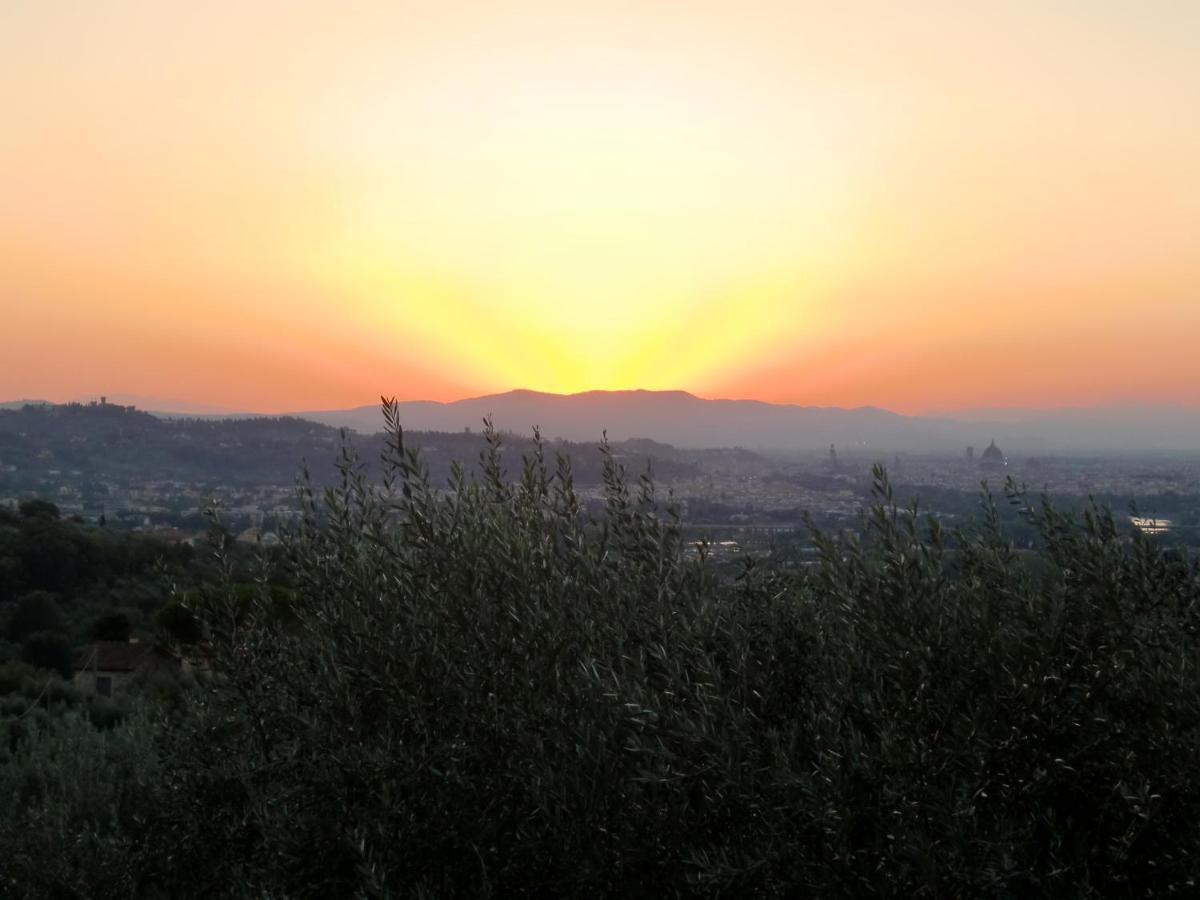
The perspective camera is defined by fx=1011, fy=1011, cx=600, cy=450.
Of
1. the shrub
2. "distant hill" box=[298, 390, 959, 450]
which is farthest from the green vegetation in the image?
"distant hill" box=[298, 390, 959, 450]

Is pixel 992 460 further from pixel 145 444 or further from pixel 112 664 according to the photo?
pixel 145 444

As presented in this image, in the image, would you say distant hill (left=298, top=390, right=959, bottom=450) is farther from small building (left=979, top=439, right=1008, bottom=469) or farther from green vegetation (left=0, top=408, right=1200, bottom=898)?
green vegetation (left=0, top=408, right=1200, bottom=898)

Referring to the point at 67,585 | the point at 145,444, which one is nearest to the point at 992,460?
the point at 67,585

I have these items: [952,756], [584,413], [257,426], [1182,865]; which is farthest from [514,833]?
[257,426]

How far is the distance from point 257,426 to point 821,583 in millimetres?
39049

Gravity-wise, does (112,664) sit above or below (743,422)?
below

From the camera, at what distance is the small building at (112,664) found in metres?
19.8

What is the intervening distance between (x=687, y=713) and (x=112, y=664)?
20.5m

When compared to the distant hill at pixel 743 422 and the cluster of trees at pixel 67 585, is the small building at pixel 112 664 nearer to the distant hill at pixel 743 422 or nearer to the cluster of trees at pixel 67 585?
the cluster of trees at pixel 67 585

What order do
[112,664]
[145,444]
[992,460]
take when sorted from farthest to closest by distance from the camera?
[145,444], [112,664], [992,460]

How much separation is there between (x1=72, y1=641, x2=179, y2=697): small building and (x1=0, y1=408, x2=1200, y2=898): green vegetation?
14911 millimetres

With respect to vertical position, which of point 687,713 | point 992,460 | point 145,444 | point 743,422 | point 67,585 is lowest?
point 67,585

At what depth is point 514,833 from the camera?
4766 millimetres

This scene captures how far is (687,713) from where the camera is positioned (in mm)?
4367
